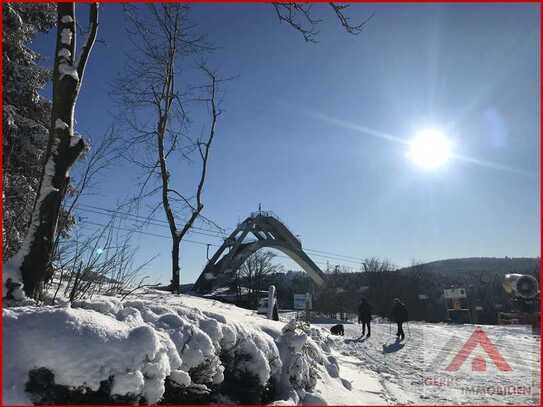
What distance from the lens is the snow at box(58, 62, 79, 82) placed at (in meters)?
4.37

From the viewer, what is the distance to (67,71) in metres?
4.40

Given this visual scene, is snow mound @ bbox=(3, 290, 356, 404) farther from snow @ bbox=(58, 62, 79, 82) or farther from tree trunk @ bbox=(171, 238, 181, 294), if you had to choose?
tree trunk @ bbox=(171, 238, 181, 294)

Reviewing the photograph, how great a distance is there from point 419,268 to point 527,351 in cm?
6931

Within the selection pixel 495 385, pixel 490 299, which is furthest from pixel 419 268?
pixel 495 385

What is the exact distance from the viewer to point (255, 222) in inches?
1714

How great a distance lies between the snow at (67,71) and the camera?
437cm

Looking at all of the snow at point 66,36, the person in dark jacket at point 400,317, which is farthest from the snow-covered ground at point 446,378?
the snow at point 66,36

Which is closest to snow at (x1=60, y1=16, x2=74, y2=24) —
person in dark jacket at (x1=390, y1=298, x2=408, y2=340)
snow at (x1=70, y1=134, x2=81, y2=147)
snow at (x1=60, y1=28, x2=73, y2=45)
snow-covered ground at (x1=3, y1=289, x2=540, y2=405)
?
snow at (x1=60, y1=28, x2=73, y2=45)

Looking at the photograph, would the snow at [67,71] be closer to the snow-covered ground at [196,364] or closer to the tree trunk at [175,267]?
the snow-covered ground at [196,364]

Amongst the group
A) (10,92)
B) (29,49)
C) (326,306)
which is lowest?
(326,306)

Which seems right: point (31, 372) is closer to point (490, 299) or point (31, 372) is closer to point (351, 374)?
point (351, 374)

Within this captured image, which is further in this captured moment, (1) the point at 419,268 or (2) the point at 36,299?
(1) the point at 419,268

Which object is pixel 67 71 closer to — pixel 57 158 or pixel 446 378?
pixel 57 158

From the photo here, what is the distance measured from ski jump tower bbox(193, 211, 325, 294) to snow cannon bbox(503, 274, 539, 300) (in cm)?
3353
